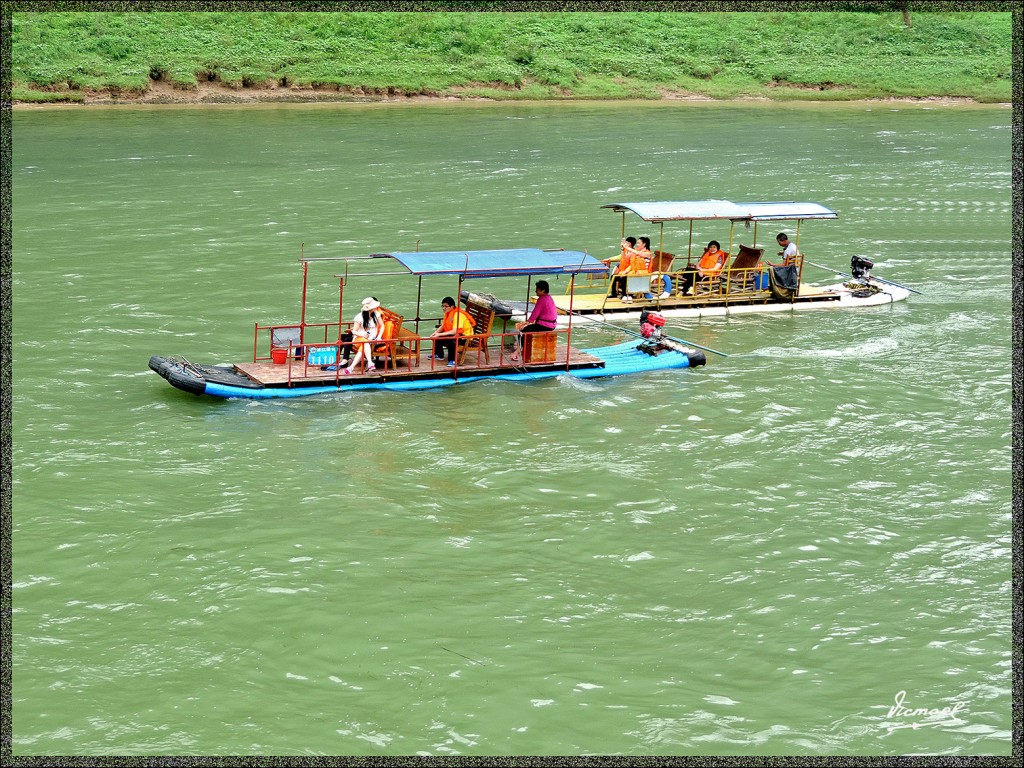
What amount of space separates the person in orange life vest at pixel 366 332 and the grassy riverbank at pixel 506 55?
42.6 metres

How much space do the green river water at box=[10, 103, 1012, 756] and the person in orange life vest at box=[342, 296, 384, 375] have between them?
0.71m

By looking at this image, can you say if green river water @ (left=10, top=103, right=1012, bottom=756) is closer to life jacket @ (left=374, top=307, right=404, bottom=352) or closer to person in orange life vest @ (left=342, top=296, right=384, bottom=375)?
person in orange life vest @ (left=342, top=296, right=384, bottom=375)

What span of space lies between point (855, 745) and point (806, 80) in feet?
204

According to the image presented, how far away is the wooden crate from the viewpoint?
2116 centimetres

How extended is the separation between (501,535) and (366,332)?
617cm

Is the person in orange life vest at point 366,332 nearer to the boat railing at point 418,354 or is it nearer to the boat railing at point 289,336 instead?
the boat railing at point 418,354

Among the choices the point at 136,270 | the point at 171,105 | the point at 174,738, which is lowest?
the point at 174,738

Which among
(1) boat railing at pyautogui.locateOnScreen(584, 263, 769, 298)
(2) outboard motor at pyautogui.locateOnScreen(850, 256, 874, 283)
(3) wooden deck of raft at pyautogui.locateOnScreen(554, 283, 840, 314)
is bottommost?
(3) wooden deck of raft at pyautogui.locateOnScreen(554, 283, 840, 314)

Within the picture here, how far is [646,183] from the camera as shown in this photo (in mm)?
40281

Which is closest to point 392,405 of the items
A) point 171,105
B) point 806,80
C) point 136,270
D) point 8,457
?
point 8,457

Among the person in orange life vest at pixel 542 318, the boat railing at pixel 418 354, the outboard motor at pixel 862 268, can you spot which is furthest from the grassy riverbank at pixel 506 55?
the person in orange life vest at pixel 542 318

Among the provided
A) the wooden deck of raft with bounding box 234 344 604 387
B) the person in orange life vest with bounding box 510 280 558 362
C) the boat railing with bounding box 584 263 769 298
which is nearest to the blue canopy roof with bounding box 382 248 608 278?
the person in orange life vest with bounding box 510 280 558 362

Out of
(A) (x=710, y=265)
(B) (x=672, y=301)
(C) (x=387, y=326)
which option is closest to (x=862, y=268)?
(A) (x=710, y=265)

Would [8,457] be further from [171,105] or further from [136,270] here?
[171,105]
